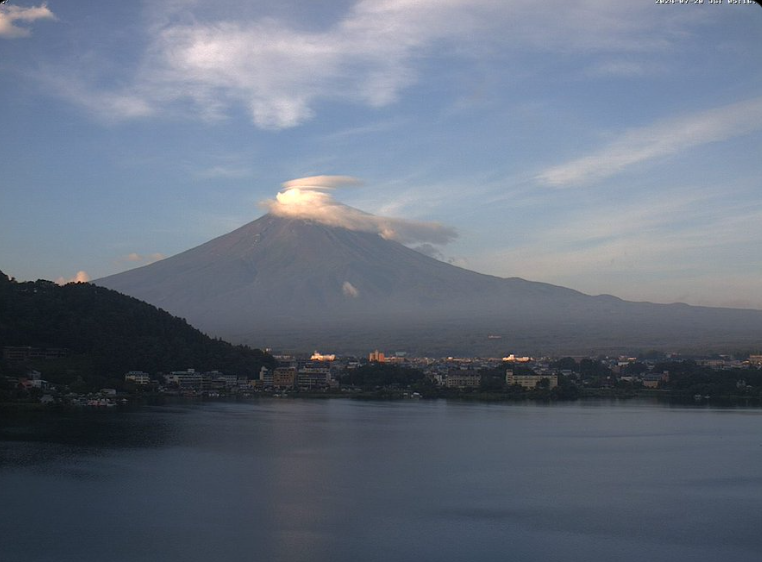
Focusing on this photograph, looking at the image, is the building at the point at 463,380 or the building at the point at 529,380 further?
the building at the point at 463,380

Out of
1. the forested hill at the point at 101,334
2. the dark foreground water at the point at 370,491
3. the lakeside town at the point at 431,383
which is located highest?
the forested hill at the point at 101,334

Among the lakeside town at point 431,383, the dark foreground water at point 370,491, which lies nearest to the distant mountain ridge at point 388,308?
the lakeside town at point 431,383

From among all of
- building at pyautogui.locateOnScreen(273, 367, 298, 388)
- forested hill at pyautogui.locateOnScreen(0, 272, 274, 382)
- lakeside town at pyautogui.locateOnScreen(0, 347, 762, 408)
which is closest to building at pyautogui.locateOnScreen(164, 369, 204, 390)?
lakeside town at pyautogui.locateOnScreen(0, 347, 762, 408)

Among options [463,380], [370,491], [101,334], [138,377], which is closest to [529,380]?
[463,380]

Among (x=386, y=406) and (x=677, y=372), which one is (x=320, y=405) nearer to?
(x=386, y=406)

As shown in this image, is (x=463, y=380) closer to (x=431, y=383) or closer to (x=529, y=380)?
(x=431, y=383)

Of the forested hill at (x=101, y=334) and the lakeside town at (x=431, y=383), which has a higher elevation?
the forested hill at (x=101, y=334)

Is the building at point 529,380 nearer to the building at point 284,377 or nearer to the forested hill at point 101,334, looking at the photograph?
the building at point 284,377

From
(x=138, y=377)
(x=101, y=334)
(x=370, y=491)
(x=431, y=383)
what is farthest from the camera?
(x=431, y=383)
